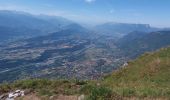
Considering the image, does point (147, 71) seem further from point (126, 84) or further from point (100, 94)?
point (100, 94)

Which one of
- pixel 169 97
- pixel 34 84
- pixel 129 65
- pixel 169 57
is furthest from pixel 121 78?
pixel 169 97

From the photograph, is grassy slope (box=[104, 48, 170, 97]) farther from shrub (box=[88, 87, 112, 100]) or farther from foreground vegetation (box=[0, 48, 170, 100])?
shrub (box=[88, 87, 112, 100])

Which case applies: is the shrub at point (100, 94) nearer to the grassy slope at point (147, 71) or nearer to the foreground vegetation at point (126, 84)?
the foreground vegetation at point (126, 84)

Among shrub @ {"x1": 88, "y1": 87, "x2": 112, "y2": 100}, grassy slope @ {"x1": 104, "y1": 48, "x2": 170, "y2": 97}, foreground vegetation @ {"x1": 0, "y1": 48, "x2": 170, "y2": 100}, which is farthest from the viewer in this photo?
grassy slope @ {"x1": 104, "y1": 48, "x2": 170, "y2": 97}

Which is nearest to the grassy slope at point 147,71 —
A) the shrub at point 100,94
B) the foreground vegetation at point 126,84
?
the foreground vegetation at point 126,84

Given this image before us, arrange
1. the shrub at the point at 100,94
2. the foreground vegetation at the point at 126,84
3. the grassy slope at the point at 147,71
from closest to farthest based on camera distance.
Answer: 1. the shrub at the point at 100,94
2. the foreground vegetation at the point at 126,84
3. the grassy slope at the point at 147,71

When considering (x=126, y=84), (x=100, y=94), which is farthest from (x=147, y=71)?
(x=100, y=94)

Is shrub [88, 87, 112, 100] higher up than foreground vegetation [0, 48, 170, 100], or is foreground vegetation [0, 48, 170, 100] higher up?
shrub [88, 87, 112, 100]

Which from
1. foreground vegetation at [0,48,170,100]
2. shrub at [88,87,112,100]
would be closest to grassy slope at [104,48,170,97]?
foreground vegetation at [0,48,170,100]

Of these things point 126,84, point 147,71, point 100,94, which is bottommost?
point 147,71
